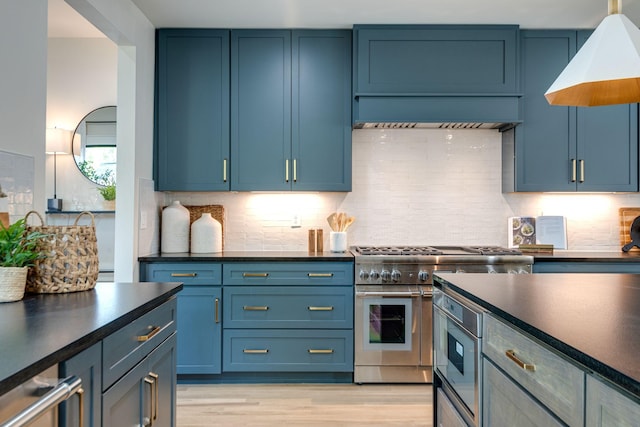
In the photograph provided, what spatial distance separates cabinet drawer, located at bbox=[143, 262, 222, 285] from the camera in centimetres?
326

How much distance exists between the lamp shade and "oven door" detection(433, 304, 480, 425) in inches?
133

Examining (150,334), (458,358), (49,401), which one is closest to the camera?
(49,401)

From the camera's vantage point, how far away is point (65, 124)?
13.3 ft

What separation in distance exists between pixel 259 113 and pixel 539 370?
2809mm

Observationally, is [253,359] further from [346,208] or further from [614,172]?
[614,172]

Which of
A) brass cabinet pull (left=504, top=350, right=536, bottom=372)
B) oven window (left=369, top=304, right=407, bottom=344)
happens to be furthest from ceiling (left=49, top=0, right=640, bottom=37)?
brass cabinet pull (left=504, top=350, right=536, bottom=372)

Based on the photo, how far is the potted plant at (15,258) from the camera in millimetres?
1479

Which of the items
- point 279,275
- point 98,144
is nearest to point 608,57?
point 279,275

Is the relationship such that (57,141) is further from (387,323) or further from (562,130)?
(562,130)

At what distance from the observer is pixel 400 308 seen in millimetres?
3223

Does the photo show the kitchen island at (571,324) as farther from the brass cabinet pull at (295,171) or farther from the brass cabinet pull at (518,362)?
the brass cabinet pull at (295,171)

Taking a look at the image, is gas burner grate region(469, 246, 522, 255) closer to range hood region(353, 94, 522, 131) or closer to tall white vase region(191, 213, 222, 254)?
range hood region(353, 94, 522, 131)

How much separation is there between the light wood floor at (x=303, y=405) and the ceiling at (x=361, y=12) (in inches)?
101

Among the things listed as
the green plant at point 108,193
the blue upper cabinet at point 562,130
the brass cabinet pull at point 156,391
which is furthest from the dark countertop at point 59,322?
the blue upper cabinet at point 562,130
